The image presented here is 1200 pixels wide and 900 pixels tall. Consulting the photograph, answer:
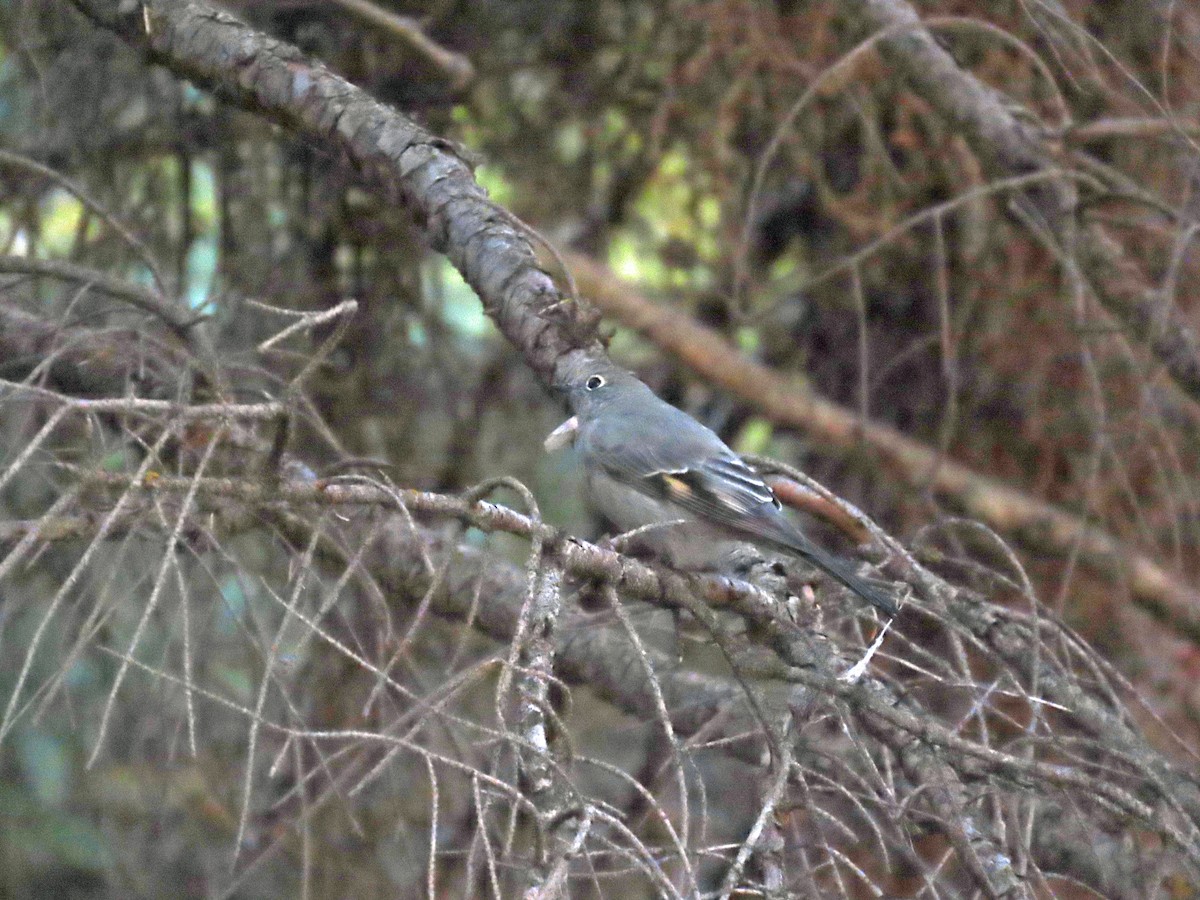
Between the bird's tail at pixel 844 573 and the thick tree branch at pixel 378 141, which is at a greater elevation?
the thick tree branch at pixel 378 141

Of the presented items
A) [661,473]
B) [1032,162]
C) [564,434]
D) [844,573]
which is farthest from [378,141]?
[1032,162]

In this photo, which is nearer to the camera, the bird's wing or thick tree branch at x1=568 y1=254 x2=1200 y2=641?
the bird's wing

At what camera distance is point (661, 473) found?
367 centimetres

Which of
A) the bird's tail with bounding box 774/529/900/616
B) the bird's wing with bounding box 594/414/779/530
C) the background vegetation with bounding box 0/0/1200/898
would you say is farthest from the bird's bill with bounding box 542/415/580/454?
the bird's tail with bounding box 774/529/900/616

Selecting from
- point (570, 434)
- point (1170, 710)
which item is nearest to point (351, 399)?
point (570, 434)

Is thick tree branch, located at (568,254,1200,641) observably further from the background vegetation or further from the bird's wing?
the bird's wing

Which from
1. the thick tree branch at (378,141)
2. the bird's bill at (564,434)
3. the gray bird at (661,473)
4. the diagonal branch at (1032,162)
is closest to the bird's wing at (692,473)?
the gray bird at (661,473)

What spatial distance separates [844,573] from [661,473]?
969mm

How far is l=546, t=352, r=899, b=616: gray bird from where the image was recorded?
3307 millimetres

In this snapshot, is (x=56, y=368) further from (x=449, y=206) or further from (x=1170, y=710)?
(x=1170, y=710)

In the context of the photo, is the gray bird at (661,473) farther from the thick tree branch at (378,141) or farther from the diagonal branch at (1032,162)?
the diagonal branch at (1032,162)

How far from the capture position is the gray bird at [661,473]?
10.8ft

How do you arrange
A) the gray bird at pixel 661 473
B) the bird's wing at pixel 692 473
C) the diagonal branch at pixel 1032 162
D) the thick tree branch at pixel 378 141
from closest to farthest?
the thick tree branch at pixel 378 141 → the gray bird at pixel 661 473 → the bird's wing at pixel 692 473 → the diagonal branch at pixel 1032 162

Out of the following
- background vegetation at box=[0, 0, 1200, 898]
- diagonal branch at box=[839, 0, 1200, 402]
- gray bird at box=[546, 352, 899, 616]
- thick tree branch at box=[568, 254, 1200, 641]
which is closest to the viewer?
background vegetation at box=[0, 0, 1200, 898]
